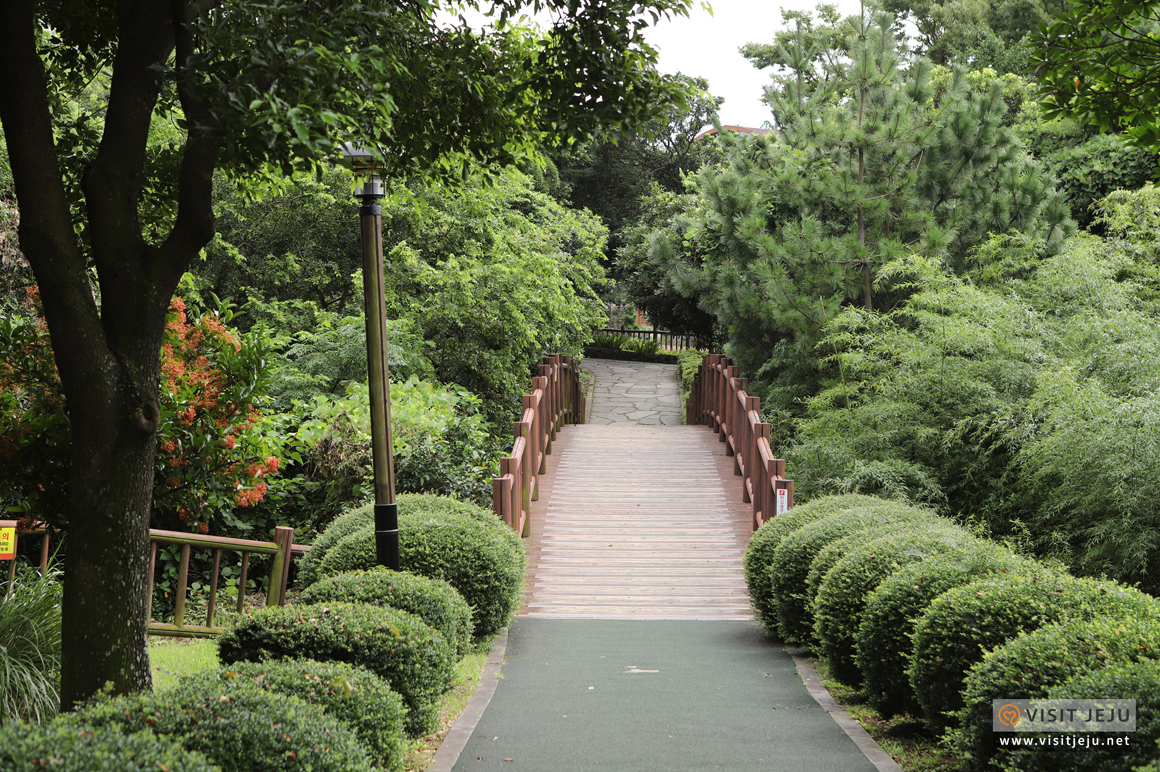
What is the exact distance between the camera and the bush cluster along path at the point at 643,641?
176 inches

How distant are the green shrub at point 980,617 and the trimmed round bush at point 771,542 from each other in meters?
3.09

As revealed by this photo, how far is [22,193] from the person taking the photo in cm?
358

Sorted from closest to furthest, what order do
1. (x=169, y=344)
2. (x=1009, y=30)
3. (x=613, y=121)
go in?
(x=613, y=121) → (x=169, y=344) → (x=1009, y=30)

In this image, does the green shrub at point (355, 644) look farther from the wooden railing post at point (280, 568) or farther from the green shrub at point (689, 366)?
the green shrub at point (689, 366)

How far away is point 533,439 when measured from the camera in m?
11.7

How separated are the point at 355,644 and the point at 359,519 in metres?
3.16

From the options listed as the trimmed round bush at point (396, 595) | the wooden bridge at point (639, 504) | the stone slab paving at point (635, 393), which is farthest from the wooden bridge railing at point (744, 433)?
the trimmed round bush at point (396, 595)

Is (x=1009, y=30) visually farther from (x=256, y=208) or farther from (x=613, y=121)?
(x=613, y=121)

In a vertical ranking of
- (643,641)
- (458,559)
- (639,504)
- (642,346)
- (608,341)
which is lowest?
(643,641)

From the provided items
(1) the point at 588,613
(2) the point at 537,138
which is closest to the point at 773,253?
(1) the point at 588,613

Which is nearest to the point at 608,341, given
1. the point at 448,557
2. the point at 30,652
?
the point at 448,557

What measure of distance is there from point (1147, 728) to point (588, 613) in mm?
5961

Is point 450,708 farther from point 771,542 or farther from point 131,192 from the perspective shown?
point 131,192

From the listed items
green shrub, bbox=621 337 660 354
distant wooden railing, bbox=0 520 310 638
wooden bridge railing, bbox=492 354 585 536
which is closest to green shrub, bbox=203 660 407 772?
distant wooden railing, bbox=0 520 310 638
